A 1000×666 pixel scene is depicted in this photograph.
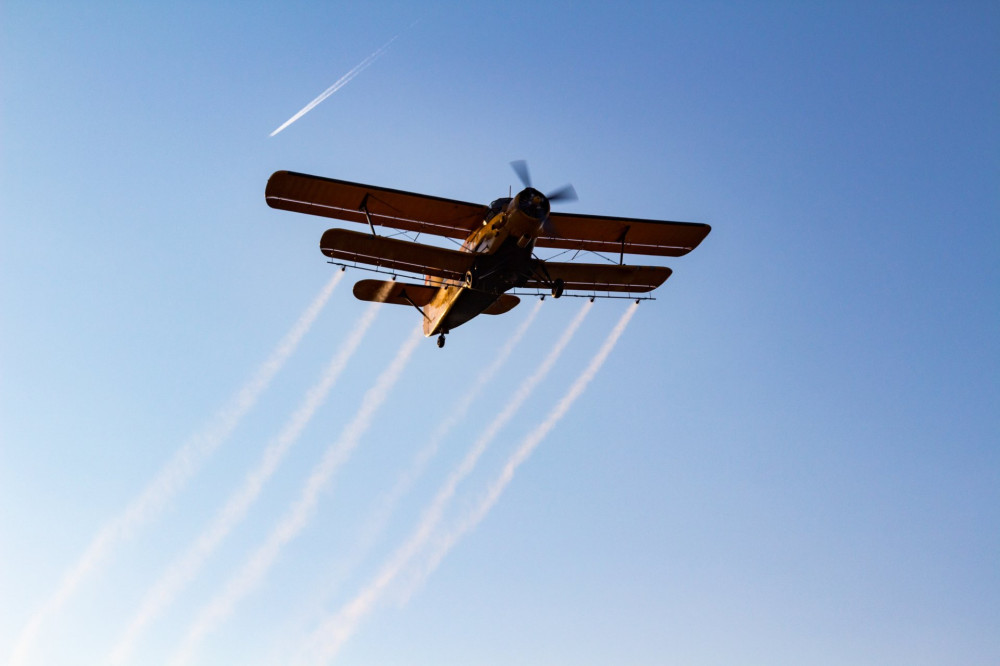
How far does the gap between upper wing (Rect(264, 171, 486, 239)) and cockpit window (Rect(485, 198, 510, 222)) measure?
1.19 metres

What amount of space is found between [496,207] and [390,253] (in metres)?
3.59

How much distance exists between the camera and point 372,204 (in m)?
30.1

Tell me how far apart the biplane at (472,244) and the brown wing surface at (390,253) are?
3 cm

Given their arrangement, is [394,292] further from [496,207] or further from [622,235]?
[622,235]

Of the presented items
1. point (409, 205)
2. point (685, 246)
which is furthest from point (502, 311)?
point (685, 246)

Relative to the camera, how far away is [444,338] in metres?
32.2

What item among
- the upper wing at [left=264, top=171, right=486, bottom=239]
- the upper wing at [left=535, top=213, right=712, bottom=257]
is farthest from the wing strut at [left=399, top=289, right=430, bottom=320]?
the upper wing at [left=535, top=213, right=712, bottom=257]

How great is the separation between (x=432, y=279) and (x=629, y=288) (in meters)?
6.33

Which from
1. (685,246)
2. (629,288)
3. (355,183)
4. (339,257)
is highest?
(685,246)

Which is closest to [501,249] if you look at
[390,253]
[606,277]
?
[390,253]

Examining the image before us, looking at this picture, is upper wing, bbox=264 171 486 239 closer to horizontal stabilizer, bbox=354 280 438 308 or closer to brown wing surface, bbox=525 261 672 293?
horizontal stabilizer, bbox=354 280 438 308

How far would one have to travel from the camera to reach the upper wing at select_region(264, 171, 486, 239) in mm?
28703

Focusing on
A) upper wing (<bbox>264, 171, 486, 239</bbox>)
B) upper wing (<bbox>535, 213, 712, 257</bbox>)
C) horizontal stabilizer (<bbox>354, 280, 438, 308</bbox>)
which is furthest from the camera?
upper wing (<bbox>535, 213, 712, 257</bbox>)

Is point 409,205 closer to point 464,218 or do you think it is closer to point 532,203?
point 464,218
